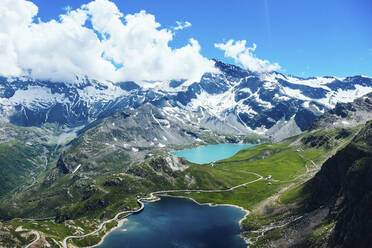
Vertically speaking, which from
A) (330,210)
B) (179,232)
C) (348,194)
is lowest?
(330,210)

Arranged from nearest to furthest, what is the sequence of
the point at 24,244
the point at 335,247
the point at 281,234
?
the point at 335,247
the point at 281,234
the point at 24,244

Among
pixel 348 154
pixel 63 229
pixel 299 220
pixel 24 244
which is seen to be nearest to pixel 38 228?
pixel 63 229

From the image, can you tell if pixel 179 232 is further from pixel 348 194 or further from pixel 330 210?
pixel 348 194

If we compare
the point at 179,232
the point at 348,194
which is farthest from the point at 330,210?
the point at 179,232

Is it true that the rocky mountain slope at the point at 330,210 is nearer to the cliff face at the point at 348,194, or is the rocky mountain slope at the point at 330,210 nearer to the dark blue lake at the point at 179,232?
the cliff face at the point at 348,194

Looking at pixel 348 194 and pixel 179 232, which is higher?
pixel 179 232

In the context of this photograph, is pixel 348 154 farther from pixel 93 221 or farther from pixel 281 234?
pixel 93 221
